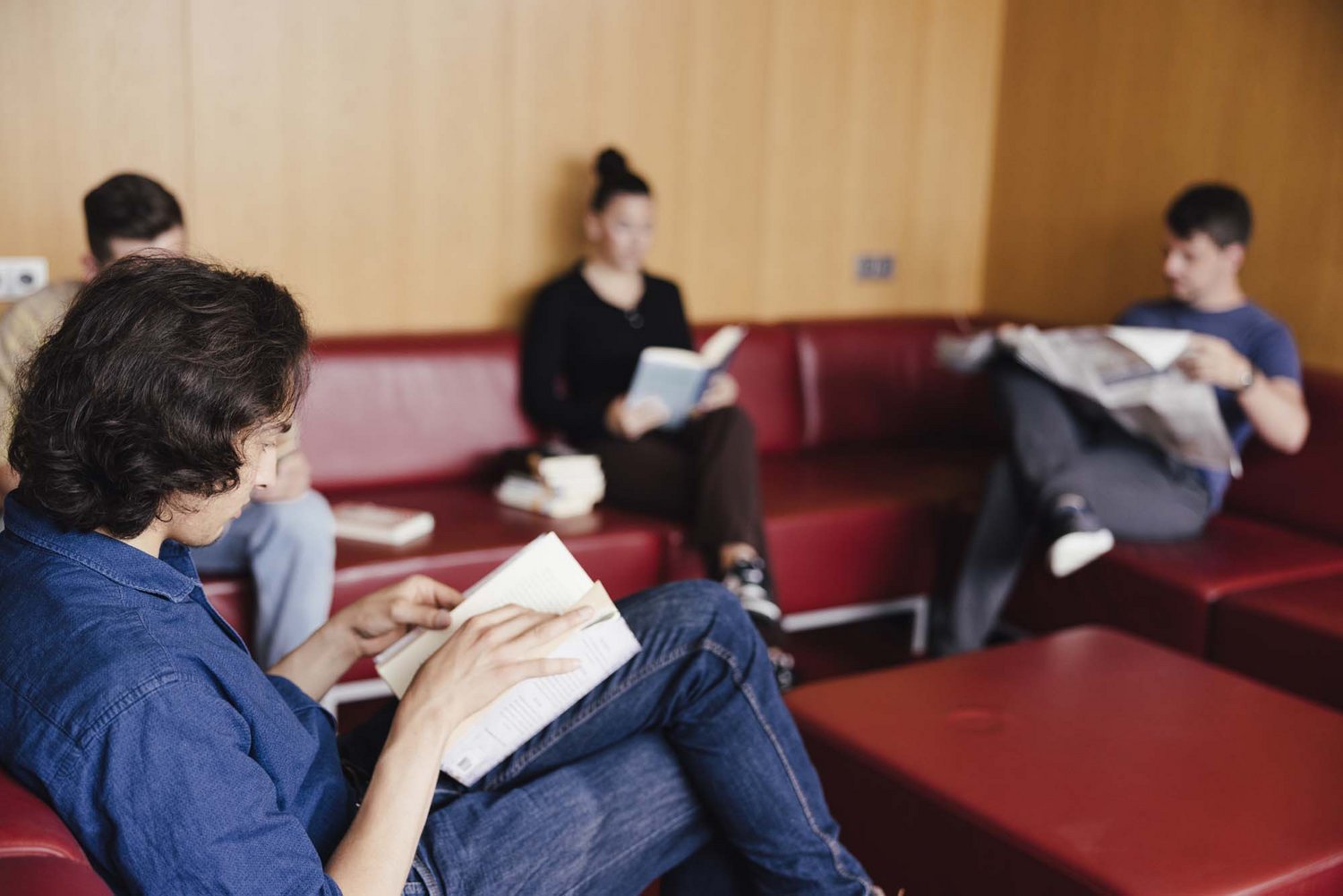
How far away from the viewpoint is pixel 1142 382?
9.78ft

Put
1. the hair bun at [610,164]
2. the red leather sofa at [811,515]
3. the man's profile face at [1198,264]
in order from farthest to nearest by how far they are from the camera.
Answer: the hair bun at [610,164] < the man's profile face at [1198,264] < the red leather sofa at [811,515]

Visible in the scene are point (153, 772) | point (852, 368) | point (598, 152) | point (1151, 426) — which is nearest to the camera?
point (153, 772)

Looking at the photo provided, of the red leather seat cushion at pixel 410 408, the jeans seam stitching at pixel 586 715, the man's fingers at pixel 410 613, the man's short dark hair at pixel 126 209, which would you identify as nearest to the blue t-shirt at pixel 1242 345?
the red leather seat cushion at pixel 410 408

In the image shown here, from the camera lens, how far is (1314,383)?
Result: 127 inches

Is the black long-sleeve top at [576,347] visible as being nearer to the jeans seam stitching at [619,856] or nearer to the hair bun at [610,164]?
the hair bun at [610,164]

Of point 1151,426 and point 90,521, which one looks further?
point 1151,426

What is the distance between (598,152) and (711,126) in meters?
0.41

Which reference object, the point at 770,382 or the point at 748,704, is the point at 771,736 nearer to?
the point at 748,704

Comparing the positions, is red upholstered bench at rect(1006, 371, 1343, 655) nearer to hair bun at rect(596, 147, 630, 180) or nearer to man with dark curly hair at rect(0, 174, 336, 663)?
hair bun at rect(596, 147, 630, 180)

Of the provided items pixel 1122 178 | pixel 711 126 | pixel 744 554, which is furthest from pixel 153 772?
pixel 1122 178

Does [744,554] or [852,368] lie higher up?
[852,368]

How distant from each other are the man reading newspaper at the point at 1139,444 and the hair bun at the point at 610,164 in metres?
1.10

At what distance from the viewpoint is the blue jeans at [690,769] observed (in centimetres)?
152

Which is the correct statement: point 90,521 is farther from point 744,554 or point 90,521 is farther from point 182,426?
point 744,554
